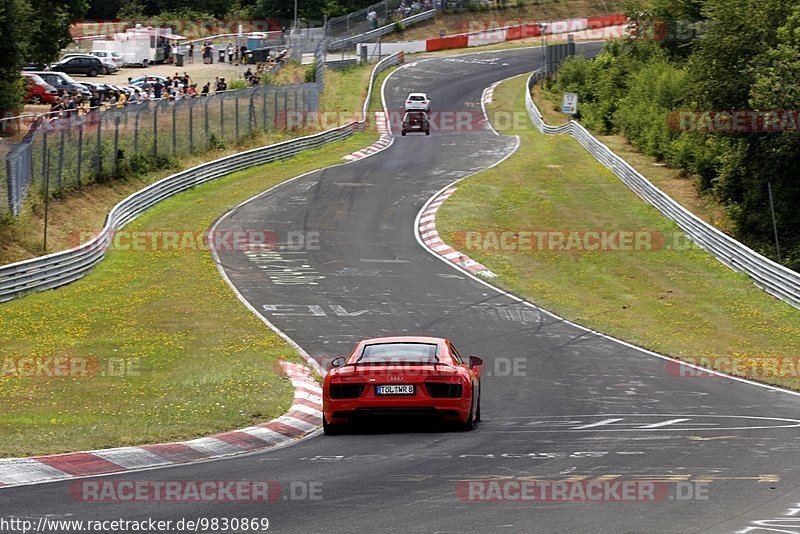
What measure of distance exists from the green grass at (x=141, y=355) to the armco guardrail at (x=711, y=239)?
13.5 meters

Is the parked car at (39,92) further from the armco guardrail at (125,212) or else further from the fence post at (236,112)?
the armco guardrail at (125,212)

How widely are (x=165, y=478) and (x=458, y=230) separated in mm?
26167

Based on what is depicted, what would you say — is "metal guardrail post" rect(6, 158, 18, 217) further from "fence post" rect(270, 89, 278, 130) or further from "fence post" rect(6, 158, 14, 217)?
"fence post" rect(270, 89, 278, 130)

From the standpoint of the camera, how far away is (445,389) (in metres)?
13.9

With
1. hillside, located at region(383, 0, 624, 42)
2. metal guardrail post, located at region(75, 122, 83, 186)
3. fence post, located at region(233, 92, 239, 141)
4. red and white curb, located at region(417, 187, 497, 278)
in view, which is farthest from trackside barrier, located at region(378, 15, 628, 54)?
metal guardrail post, located at region(75, 122, 83, 186)

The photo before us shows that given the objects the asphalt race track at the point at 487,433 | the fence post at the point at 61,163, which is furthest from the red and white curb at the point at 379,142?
the fence post at the point at 61,163

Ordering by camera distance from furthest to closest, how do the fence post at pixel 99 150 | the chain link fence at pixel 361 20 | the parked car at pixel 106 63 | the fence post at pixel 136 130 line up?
the chain link fence at pixel 361 20
the parked car at pixel 106 63
the fence post at pixel 136 130
the fence post at pixel 99 150

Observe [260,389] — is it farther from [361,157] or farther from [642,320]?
[361,157]

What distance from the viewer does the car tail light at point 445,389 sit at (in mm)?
A: 13922

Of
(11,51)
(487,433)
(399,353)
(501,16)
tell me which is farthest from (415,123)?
(501,16)

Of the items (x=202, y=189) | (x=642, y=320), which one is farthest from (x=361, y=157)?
(x=642, y=320)

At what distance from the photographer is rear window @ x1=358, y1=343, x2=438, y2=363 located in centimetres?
1443

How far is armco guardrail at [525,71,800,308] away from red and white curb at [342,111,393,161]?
30.9 feet

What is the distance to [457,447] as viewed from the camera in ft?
41.8
